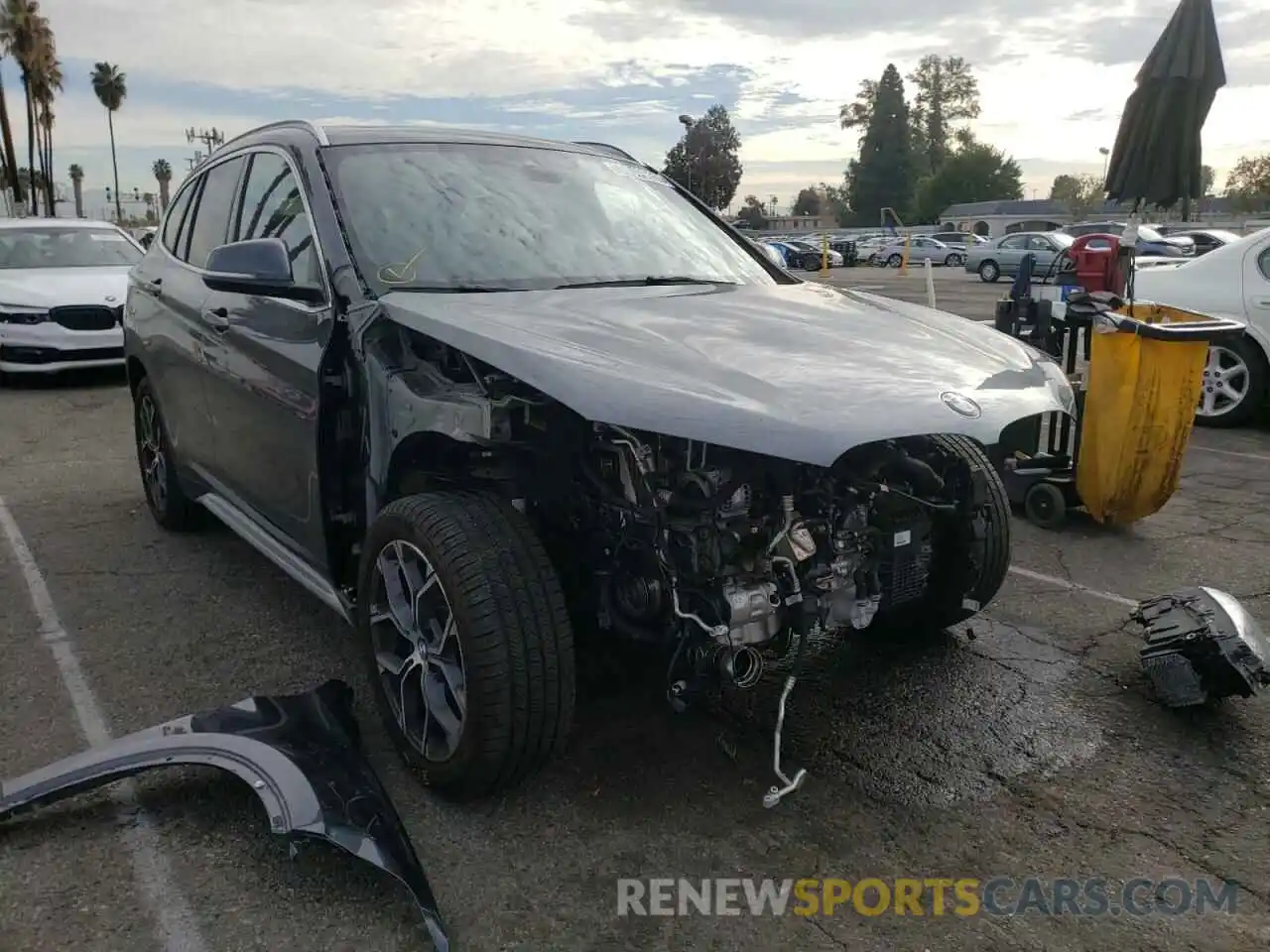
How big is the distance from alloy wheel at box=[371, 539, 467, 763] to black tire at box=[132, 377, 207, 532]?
240cm

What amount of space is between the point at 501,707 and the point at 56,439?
6.77 m

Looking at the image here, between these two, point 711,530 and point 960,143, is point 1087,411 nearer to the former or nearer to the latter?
point 711,530

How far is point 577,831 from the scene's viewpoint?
276 cm

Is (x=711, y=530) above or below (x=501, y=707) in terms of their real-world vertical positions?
above

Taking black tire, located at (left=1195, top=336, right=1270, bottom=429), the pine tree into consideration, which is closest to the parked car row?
black tire, located at (left=1195, top=336, right=1270, bottom=429)

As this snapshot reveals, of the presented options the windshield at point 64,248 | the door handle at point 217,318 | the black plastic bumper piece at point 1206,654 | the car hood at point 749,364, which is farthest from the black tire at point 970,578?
the windshield at point 64,248

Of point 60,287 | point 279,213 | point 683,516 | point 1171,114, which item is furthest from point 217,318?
point 60,287

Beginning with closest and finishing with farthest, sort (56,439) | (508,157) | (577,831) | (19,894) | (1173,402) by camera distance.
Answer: (19,894), (577,831), (508,157), (1173,402), (56,439)

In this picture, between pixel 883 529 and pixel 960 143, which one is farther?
pixel 960 143

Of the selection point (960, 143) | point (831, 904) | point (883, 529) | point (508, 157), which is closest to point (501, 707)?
point (831, 904)

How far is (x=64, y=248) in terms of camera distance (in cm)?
1106

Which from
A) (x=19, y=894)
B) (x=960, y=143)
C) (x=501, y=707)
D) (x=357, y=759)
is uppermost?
(x=960, y=143)

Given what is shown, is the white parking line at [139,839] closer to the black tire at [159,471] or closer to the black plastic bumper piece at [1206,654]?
the black tire at [159,471]

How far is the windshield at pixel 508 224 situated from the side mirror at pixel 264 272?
21 centimetres
